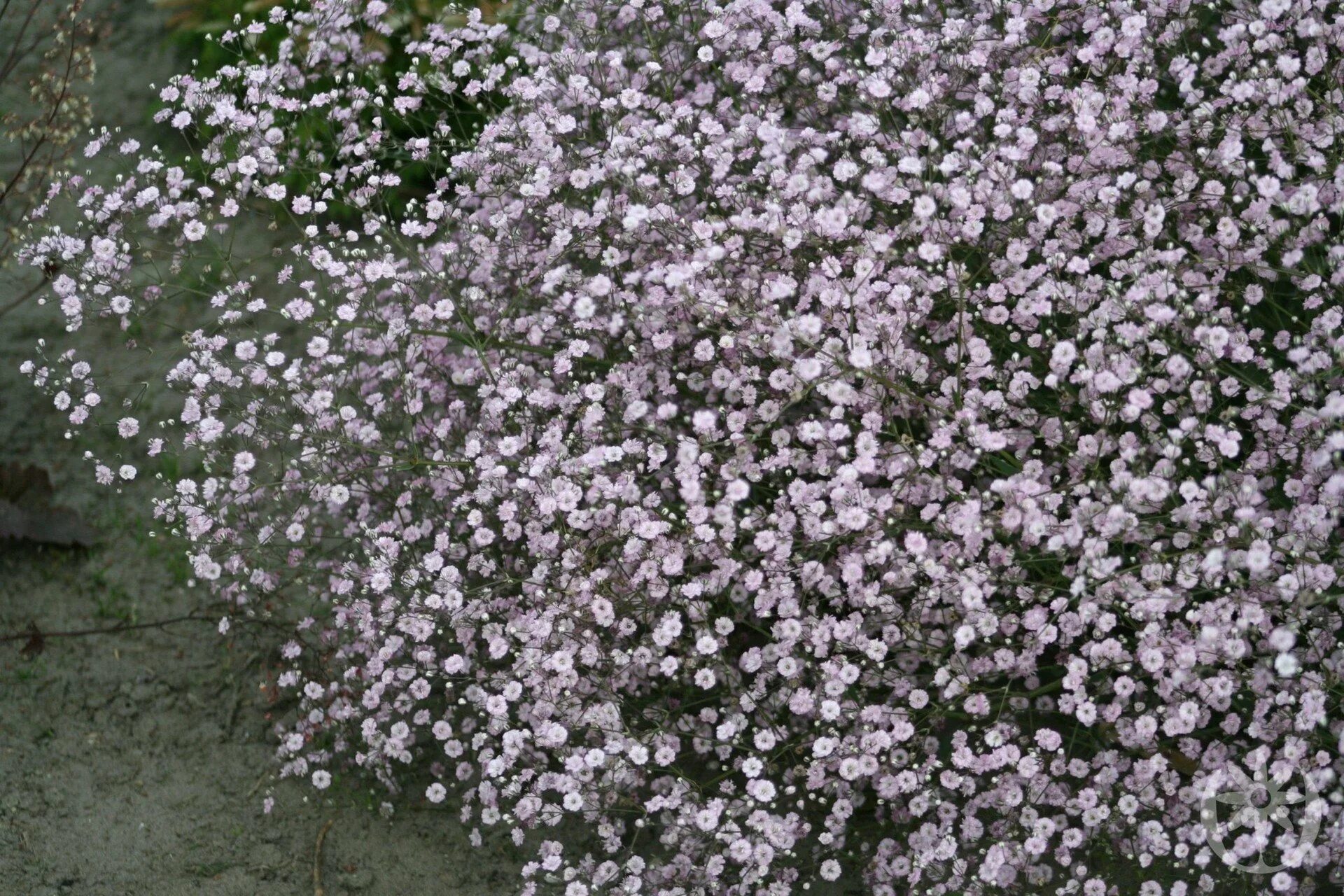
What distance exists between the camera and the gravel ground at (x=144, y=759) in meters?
4.31

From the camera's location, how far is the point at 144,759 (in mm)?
4762

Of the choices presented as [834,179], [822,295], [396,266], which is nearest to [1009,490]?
[822,295]

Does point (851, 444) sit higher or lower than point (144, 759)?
higher

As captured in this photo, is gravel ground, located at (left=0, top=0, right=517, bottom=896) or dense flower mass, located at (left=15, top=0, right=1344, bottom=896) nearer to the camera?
dense flower mass, located at (left=15, top=0, right=1344, bottom=896)

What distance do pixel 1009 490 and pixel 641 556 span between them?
104cm

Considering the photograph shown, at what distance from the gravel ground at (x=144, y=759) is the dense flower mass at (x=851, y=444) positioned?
232 mm

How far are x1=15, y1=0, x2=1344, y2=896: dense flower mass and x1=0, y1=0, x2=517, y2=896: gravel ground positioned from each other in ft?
0.76

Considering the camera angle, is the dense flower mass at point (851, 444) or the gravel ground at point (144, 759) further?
the gravel ground at point (144, 759)

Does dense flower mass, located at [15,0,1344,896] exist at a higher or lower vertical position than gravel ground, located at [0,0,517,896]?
higher

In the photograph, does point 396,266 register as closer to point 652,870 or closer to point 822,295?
point 822,295

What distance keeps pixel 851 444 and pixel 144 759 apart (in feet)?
8.94

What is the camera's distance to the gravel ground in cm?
431

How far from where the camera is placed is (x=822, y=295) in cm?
370

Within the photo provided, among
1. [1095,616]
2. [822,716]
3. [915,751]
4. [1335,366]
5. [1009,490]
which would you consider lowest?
[915,751]
